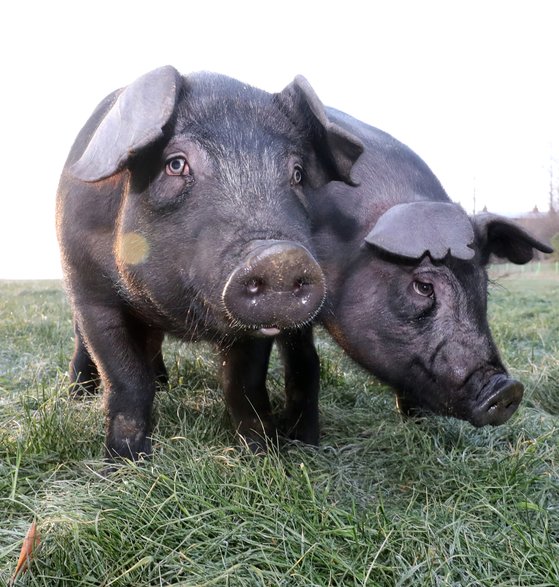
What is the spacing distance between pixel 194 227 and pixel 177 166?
34 centimetres

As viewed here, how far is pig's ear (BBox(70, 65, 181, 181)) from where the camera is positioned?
3439mm

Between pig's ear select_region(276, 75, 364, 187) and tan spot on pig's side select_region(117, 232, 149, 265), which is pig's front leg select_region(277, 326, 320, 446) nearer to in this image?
pig's ear select_region(276, 75, 364, 187)

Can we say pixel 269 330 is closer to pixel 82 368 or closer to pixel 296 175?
pixel 296 175

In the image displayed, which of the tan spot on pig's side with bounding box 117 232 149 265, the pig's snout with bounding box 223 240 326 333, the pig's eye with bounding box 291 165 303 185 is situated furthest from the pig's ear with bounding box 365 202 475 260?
the tan spot on pig's side with bounding box 117 232 149 265

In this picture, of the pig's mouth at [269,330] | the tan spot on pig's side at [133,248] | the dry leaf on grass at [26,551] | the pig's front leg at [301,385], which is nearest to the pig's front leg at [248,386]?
the pig's front leg at [301,385]

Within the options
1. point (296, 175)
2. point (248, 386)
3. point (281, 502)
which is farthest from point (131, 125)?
point (281, 502)

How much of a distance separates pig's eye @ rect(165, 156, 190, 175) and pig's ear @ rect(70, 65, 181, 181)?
0.63 feet

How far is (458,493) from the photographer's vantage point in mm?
3689

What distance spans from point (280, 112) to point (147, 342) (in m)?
1.57

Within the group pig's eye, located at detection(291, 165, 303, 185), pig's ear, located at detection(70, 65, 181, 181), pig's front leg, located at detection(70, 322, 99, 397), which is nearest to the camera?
pig's ear, located at detection(70, 65, 181, 181)

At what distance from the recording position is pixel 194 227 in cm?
355

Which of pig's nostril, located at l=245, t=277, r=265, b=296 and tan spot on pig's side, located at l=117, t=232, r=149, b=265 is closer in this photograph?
pig's nostril, located at l=245, t=277, r=265, b=296

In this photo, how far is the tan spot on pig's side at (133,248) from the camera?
375 cm

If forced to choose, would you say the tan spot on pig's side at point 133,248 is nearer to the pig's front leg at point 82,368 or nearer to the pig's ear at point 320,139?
the pig's ear at point 320,139
